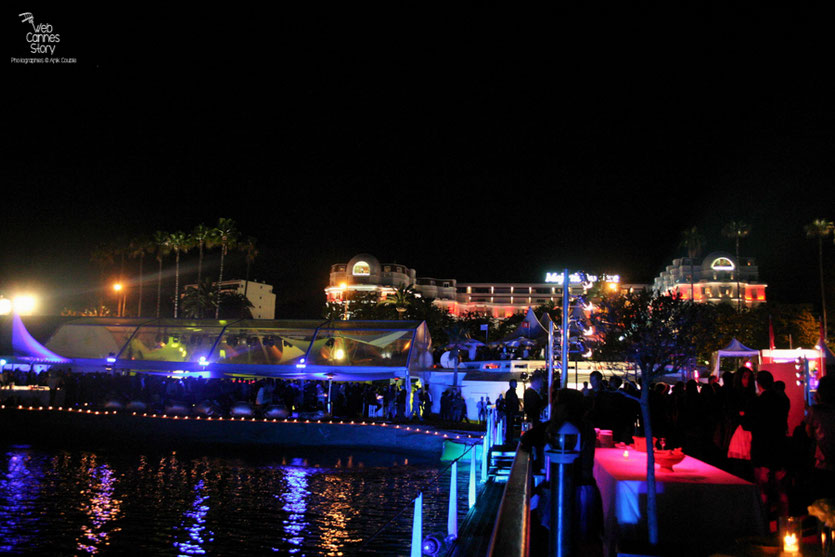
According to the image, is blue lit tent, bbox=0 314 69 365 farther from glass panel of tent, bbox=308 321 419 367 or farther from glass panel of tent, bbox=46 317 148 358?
glass panel of tent, bbox=308 321 419 367

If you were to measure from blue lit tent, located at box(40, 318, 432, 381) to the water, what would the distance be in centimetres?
628

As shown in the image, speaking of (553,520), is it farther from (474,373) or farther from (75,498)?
(474,373)

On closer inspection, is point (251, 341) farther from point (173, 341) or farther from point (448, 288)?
point (448, 288)

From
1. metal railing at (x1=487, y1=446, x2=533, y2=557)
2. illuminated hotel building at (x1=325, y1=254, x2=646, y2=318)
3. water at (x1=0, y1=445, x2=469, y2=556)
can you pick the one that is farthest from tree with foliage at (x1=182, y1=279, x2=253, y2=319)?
metal railing at (x1=487, y1=446, x2=533, y2=557)

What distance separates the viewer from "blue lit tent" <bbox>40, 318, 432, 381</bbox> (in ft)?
81.7

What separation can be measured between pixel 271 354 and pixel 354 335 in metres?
3.57

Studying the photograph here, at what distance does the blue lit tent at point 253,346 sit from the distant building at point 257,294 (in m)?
71.1

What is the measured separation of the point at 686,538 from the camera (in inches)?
210

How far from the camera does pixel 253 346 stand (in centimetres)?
2636

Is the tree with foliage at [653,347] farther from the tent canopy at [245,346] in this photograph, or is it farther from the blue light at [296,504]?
the tent canopy at [245,346]

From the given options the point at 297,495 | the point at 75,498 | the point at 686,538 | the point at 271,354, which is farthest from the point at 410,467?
the point at 686,538

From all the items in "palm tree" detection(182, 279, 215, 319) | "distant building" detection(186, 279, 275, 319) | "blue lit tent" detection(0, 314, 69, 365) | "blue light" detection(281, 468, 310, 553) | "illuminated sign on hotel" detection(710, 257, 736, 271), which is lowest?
"blue light" detection(281, 468, 310, 553)

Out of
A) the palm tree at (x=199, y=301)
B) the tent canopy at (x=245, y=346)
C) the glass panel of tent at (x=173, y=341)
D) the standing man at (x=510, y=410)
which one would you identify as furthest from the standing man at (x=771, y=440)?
the palm tree at (x=199, y=301)

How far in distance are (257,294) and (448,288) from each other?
Answer: 32.5 m
